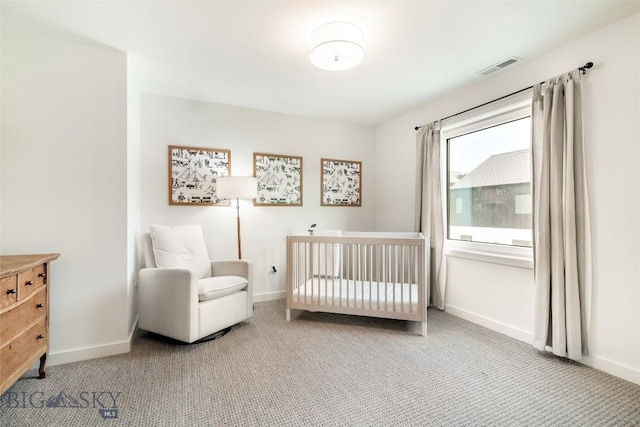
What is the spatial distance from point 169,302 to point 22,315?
87 centimetres

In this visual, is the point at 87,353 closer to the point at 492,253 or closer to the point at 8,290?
the point at 8,290

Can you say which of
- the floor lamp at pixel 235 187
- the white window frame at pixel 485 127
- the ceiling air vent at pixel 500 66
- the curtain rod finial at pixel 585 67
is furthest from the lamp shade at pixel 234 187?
the curtain rod finial at pixel 585 67

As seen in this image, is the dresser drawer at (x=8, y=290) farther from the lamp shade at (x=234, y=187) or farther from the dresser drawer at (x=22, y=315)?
the lamp shade at (x=234, y=187)

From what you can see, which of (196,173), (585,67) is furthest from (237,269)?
(585,67)

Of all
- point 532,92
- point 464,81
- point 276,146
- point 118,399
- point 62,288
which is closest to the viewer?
point 118,399

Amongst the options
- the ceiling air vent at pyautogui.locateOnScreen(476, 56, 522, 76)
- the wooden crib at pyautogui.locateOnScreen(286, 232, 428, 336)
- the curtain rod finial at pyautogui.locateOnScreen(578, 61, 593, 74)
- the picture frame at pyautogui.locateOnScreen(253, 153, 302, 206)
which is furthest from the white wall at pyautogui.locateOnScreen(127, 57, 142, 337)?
the curtain rod finial at pyautogui.locateOnScreen(578, 61, 593, 74)

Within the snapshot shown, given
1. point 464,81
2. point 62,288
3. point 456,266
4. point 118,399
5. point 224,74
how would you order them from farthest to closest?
point 456,266 < point 464,81 < point 224,74 < point 62,288 < point 118,399

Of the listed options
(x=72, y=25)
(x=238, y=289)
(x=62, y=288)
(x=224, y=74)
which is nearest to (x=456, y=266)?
(x=238, y=289)

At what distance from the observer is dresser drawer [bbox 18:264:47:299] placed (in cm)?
161

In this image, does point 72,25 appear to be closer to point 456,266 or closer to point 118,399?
point 118,399

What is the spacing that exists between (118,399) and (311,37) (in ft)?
8.34

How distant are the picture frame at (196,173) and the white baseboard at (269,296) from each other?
1198 mm

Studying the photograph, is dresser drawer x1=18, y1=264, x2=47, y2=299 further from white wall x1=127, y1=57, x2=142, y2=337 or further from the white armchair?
the white armchair

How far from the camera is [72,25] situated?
1.91 meters
